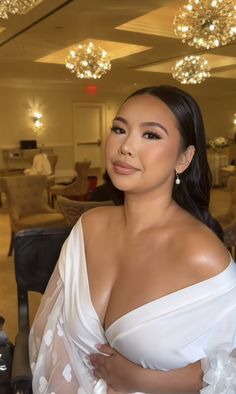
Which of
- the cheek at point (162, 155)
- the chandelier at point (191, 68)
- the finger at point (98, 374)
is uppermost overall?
the chandelier at point (191, 68)

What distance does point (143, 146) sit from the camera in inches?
42.7

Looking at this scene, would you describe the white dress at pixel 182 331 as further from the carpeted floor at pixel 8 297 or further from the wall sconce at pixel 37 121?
the wall sconce at pixel 37 121

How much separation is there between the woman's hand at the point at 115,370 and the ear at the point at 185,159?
1.83 feet

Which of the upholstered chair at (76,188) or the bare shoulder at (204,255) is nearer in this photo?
the bare shoulder at (204,255)

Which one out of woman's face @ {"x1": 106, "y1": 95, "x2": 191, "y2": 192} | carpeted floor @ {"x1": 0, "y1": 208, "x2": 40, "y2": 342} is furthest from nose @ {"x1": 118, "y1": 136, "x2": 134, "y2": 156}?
carpeted floor @ {"x1": 0, "y1": 208, "x2": 40, "y2": 342}

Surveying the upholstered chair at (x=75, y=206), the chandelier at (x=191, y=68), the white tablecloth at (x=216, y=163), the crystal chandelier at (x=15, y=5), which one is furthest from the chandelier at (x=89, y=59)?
the white tablecloth at (x=216, y=163)

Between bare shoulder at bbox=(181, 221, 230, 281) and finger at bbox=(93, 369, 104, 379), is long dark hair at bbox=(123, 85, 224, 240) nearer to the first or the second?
bare shoulder at bbox=(181, 221, 230, 281)

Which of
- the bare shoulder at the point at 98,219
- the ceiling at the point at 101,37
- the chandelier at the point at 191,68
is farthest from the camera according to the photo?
the chandelier at the point at 191,68

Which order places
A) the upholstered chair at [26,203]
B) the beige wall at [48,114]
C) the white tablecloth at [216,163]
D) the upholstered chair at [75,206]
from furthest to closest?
the beige wall at [48,114] → the white tablecloth at [216,163] → the upholstered chair at [26,203] → the upholstered chair at [75,206]

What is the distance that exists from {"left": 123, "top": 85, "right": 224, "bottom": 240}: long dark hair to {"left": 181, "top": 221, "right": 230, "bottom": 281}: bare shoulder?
17 cm

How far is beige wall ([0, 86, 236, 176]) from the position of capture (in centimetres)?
1136

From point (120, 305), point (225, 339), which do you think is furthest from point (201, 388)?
point (120, 305)

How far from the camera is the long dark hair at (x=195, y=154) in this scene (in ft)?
3.76

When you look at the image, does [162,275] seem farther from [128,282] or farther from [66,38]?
[66,38]
